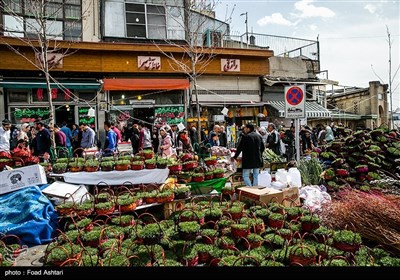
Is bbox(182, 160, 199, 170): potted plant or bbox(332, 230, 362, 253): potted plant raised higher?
bbox(182, 160, 199, 170): potted plant

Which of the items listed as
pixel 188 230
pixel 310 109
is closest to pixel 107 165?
pixel 188 230

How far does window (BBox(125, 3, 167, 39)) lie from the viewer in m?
15.4

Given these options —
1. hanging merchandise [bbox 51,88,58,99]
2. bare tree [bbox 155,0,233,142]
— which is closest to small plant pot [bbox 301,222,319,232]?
bare tree [bbox 155,0,233,142]

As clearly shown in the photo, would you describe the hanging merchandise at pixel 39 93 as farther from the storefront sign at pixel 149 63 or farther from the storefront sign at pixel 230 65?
the storefront sign at pixel 230 65

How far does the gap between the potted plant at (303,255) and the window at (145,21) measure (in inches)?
556

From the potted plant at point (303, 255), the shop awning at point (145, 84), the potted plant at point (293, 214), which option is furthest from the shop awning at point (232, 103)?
the potted plant at point (303, 255)

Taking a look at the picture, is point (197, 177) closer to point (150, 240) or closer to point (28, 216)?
point (150, 240)

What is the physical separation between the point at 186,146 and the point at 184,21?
726cm

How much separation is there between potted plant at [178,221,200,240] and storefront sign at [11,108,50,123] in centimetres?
1128

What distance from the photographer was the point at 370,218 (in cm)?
410

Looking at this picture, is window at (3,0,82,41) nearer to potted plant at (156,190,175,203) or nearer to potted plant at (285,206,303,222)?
potted plant at (156,190,175,203)

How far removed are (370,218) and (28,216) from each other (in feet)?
16.7

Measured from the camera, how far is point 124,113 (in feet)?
47.0

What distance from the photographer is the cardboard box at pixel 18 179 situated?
576 cm
